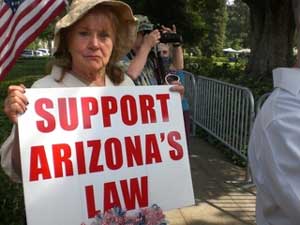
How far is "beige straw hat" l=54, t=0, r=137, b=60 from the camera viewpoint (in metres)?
2.11

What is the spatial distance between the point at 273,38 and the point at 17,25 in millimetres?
11452

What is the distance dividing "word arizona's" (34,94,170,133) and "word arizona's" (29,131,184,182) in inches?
3.2

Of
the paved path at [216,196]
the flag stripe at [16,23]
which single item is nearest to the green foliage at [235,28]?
the paved path at [216,196]

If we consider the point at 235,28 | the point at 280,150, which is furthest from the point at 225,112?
the point at 235,28

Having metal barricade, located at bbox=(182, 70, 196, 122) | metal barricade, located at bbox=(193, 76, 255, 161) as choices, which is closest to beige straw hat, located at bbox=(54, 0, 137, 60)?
metal barricade, located at bbox=(193, 76, 255, 161)

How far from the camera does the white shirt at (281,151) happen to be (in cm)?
129

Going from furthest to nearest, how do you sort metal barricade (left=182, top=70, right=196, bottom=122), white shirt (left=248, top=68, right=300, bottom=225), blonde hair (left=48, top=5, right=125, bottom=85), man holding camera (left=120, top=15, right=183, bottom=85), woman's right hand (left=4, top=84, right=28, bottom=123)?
metal barricade (left=182, top=70, right=196, bottom=122)
man holding camera (left=120, top=15, right=183, bottom=85)
blonde hair (left=48, top=5, right=125, bottom=85)
woman's right hand (left=4, top=84, right=28, bottom=123)
white shirt (left=248, top=68, right=300, bottom=225)

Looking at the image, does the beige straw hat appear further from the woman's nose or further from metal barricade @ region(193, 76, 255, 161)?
metal barricade @ region(193, 76, 255, 161)

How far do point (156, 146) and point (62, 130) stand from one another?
0.45 metres

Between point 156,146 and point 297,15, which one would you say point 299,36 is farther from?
point 156,146

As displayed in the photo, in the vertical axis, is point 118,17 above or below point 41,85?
above

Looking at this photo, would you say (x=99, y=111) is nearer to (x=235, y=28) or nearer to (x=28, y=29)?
(x=28, y=29)

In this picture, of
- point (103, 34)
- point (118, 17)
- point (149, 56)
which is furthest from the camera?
point (149, 56)

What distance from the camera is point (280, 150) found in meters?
1.32
